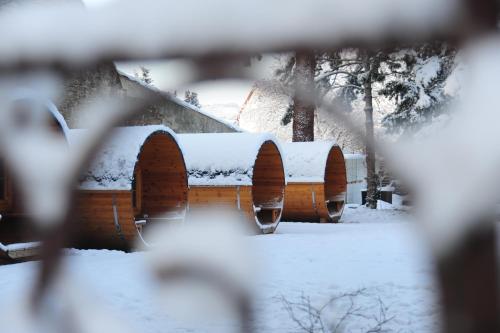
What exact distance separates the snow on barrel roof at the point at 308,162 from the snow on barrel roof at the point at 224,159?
2954 mm

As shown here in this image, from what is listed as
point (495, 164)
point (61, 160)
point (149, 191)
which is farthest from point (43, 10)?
point (149, 191)

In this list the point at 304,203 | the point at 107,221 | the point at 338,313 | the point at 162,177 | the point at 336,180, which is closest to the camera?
the point at 338,313

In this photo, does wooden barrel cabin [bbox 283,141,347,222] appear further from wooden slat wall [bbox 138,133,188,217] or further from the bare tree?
the bare tree

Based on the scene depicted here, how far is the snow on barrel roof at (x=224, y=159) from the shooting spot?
1149 cm

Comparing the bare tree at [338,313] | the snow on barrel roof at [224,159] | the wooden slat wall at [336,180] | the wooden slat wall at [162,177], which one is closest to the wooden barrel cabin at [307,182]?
the wooden slat wall at [336,180]

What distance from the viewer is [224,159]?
11.8 metres

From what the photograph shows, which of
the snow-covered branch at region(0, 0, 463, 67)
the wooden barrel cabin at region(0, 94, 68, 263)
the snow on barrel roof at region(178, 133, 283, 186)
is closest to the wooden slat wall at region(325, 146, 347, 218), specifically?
the snow on barrel roof at region(178, 133, 283, 186)

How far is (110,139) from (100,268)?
7.10 metres

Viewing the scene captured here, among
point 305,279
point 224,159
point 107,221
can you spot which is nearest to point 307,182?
point 224,159

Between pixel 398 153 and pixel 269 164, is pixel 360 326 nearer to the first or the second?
pixel 398 153

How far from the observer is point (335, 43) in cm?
53

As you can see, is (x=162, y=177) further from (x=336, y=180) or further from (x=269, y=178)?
(x=336, y=180)

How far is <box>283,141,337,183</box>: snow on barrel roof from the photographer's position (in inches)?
581

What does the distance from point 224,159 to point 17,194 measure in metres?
10.5
